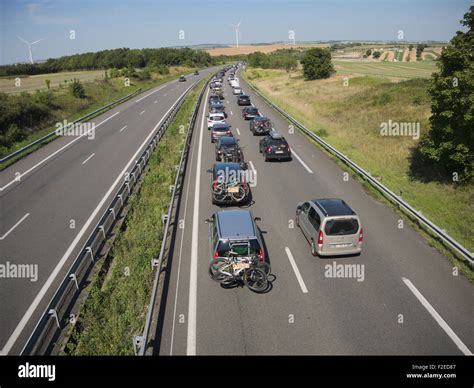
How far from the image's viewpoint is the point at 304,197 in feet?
57.5

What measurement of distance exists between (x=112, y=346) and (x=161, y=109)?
4014 cm

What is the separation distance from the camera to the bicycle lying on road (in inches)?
421

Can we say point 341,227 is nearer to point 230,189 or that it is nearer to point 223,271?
point 223,271

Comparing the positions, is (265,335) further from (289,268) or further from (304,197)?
(304,197)

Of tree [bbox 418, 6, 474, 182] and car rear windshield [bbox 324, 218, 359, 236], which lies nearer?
car rear windshield [bbox 324, 218, 359, 236]

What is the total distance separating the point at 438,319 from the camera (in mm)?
9484

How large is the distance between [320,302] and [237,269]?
8.12ft

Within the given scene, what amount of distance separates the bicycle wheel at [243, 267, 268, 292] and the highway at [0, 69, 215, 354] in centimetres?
565

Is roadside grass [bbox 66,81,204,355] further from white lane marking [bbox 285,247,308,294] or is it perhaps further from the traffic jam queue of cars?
white lane marking [bbox 285,247,308,294]

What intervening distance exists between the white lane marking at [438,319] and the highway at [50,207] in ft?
33.5

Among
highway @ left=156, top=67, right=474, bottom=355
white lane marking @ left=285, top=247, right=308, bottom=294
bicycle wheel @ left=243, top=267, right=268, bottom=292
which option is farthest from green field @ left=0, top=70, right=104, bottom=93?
bicycle wheel @ left=243, top=267, right=268, bottom=292

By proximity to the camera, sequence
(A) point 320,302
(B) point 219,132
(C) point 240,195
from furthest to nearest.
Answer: (B) point 219,132 < (C) point 240,195 < (A) point 320,302

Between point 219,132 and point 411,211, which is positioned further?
point 219,132

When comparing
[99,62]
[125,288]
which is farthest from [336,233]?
[99,62]
